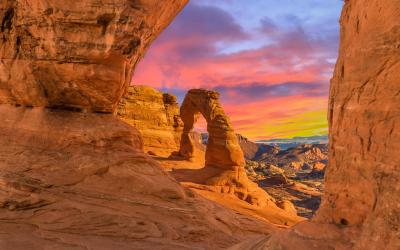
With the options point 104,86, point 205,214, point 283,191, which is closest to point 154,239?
point 205,214

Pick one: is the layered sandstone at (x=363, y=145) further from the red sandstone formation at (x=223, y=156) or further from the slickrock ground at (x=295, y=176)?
the slickrock ground at (x=295, y=176)

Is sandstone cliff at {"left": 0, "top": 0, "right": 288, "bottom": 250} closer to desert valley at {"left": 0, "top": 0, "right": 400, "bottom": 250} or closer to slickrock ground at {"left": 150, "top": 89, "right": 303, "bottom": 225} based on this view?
desert valley at {"left": 0, "top": 0, "right": 400, "bottom": 250}

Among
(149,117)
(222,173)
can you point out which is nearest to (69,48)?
(222,173)

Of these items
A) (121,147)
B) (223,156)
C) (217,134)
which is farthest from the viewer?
(217,134)

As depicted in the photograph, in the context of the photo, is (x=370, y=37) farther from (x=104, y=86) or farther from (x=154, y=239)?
(x=104, y=86)

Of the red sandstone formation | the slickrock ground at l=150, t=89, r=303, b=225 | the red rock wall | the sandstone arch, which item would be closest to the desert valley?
the red rock wall

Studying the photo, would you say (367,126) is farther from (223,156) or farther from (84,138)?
A: (223,156)

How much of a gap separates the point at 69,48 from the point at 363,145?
6571 mm

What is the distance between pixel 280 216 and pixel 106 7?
1445 centimetres

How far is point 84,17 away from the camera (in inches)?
280

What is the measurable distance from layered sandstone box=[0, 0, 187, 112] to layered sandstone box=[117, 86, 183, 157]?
19963 mm

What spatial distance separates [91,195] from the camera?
21.7ft

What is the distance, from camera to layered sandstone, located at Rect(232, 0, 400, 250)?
274cm

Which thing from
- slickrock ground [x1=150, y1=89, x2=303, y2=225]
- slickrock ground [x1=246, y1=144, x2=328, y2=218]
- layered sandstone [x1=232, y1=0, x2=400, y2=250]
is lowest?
slickrock ground [x1=246, y1=144, x2=328, y2=218]
